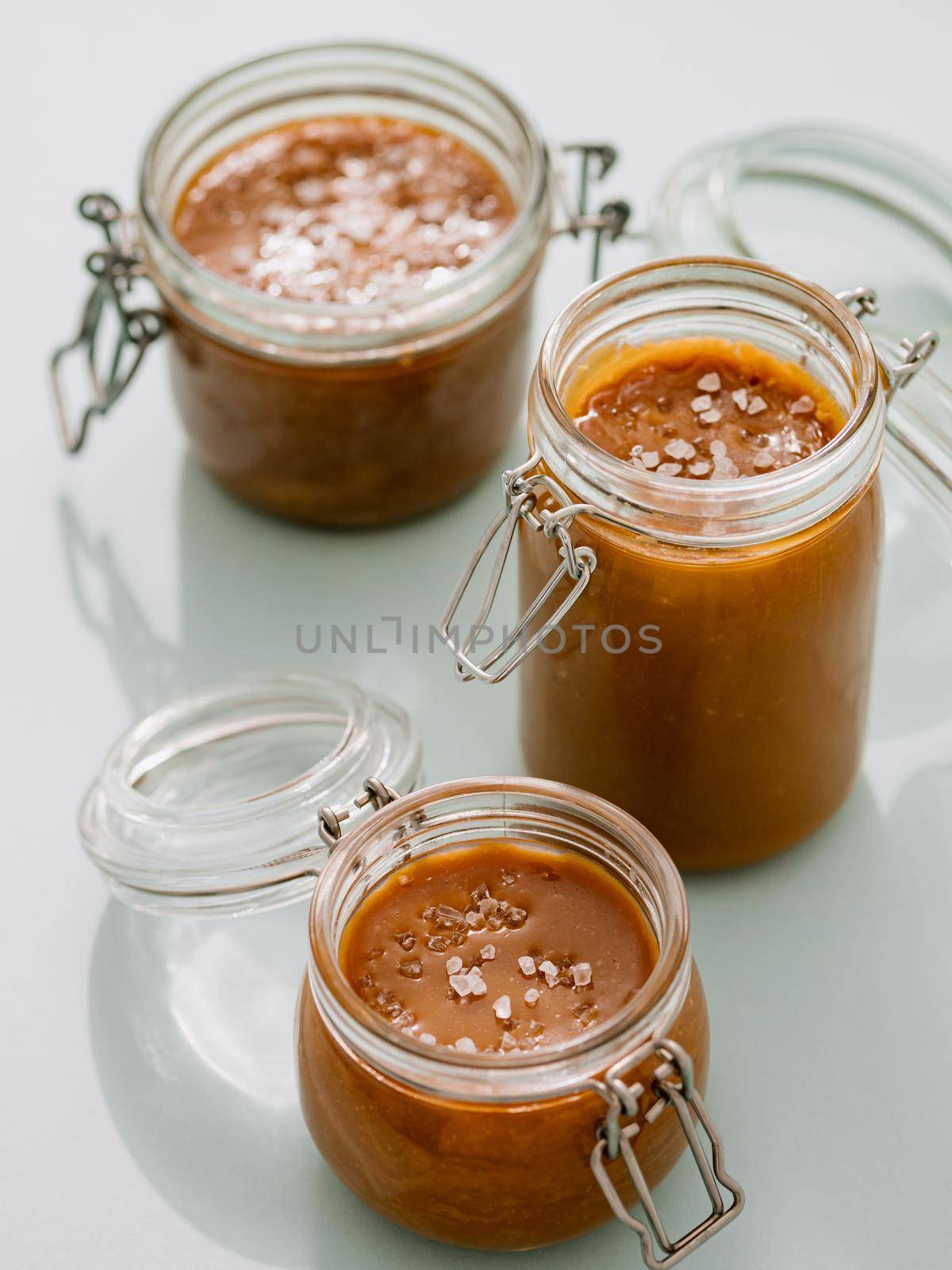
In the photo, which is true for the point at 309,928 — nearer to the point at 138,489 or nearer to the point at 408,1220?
the point at 408,1220

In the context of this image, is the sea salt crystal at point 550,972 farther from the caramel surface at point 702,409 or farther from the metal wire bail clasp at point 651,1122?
the caramel surface at point 702,409

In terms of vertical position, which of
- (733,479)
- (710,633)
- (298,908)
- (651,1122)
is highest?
(733,479)

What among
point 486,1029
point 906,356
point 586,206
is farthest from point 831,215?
point 486,1029

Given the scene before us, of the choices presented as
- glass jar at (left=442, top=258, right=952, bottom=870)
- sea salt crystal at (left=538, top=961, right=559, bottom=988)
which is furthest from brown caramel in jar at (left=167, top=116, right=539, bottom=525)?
sea salt crystal at (left=538, top=961, right=559, bottom=988)

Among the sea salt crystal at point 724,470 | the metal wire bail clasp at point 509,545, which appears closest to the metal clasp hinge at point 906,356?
the sea salt crystal at point 724,470

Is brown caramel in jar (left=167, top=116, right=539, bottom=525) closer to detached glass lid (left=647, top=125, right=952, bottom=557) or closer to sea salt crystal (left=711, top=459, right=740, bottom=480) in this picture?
detached glass lid (left=647, top=125, right=952, bottom=557)

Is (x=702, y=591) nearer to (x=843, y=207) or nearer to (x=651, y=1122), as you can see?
(x=651, y=1122)
